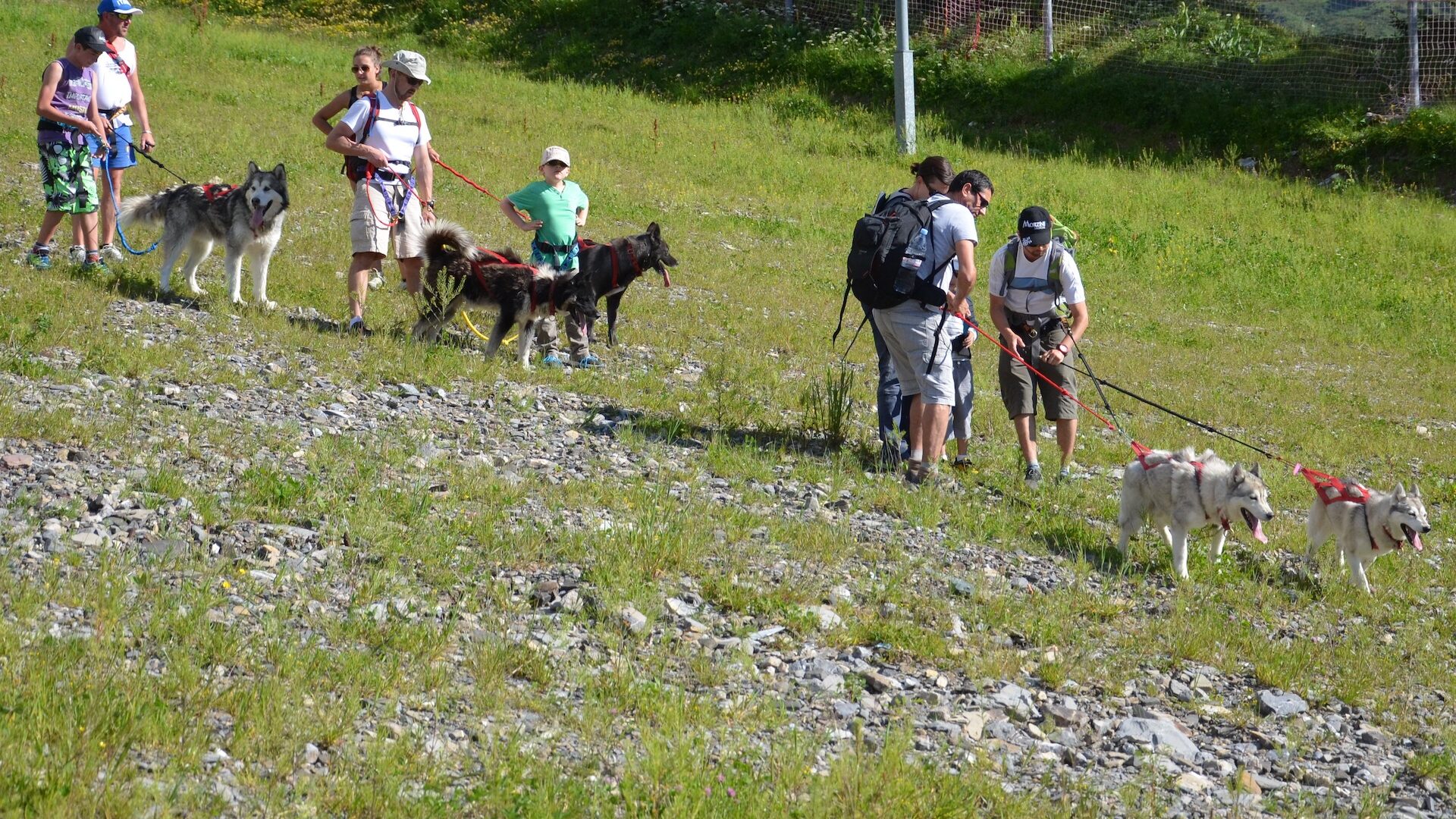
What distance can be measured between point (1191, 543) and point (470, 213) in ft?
37.3

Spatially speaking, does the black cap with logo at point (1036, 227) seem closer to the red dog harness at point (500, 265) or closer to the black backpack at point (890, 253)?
the black backpack at point (890, 253)

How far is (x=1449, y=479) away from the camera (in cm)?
1161

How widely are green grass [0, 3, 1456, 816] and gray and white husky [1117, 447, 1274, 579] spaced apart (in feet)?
0.69

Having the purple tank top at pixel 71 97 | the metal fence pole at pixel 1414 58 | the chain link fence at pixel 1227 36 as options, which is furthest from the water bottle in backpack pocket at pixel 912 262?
the chain link fence at pixel 1227 36

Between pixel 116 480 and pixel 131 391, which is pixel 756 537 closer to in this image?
pixel 116 480

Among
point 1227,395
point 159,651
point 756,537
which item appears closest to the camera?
point 159,651

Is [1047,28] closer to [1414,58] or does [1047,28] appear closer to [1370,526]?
[1414,58]

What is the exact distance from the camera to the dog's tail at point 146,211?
10.9 m

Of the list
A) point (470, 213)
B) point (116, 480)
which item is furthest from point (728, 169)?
point (116, 480)

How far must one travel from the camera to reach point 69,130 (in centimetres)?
1050

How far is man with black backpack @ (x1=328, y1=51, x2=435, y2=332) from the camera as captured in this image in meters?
9.61

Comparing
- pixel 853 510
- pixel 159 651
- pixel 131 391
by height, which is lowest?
pixel 853 510

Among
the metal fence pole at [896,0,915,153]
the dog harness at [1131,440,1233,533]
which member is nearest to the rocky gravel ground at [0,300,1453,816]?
the dog harness at [1131,440,1233,533]

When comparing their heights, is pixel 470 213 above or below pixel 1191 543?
above
